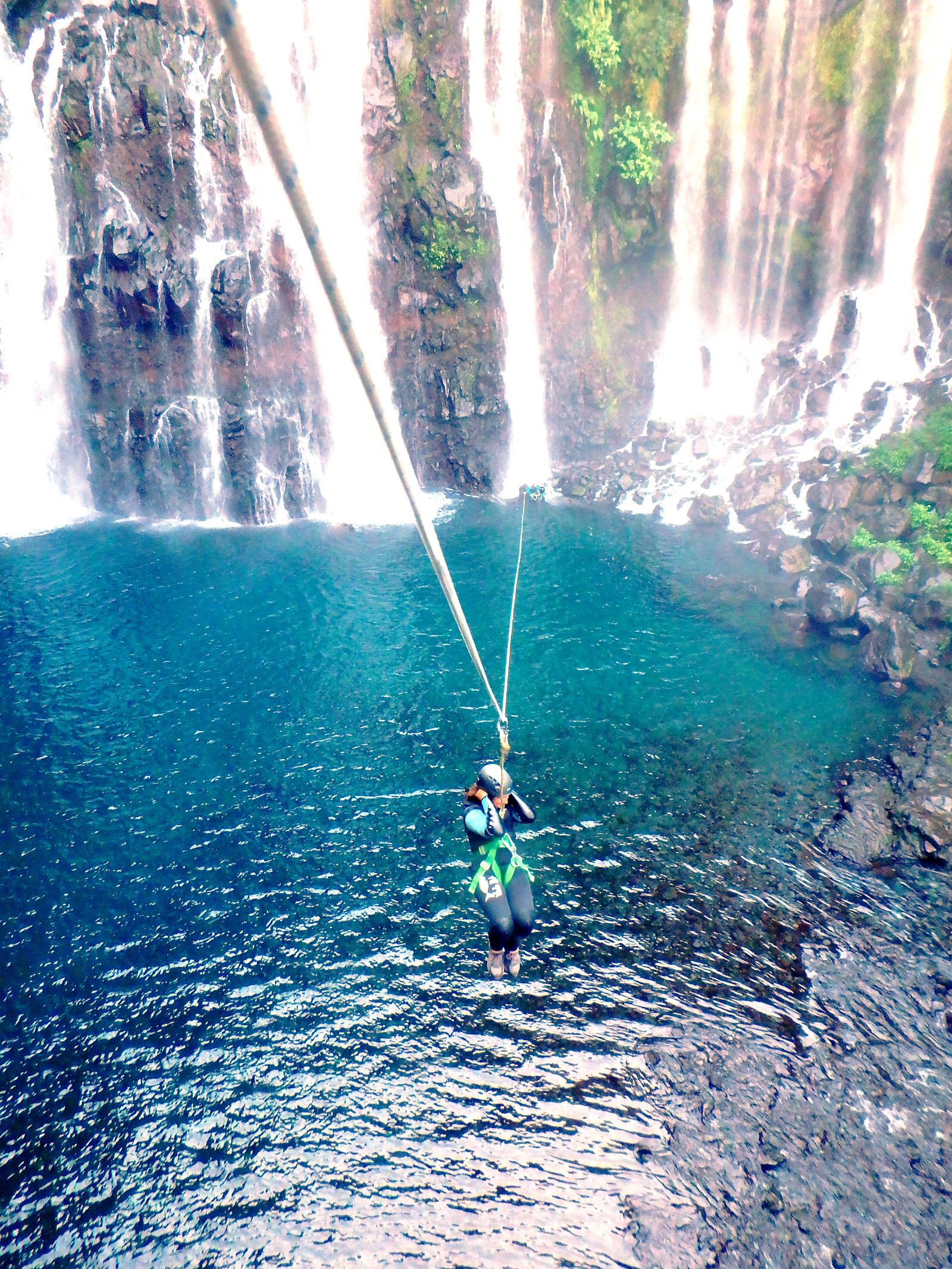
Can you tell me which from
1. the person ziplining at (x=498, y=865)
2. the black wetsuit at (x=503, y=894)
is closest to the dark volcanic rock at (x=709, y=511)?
the person ziplining at (x=498, y=865)

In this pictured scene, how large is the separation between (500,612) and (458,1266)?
2043cm

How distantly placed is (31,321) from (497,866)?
4026 centimetres

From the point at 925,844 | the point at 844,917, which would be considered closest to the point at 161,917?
the point at 844,917

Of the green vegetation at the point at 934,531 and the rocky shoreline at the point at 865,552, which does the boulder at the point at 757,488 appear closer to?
the rocky shoreline at the point at 865,552

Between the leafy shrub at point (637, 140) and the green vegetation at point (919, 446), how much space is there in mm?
19837

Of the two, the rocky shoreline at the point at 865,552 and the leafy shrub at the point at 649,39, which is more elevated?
the leafy shrub at the point at 649,39

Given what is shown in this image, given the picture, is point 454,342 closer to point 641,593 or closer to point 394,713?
point 641,593

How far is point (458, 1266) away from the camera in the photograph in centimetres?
1050

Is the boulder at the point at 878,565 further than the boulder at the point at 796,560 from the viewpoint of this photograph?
No

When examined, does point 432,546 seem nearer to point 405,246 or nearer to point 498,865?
point 498,865

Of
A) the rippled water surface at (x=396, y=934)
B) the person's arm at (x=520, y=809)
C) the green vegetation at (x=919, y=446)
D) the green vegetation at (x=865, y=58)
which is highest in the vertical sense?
the green vegetation at (x=865, y=58)

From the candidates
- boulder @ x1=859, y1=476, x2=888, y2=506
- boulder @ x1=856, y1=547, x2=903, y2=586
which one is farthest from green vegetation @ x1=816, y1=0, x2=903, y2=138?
boulder @ x1=856, y1=547, x2=903, y2=586

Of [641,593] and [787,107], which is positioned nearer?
[641,593]

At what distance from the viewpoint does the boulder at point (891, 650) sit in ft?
77.0
